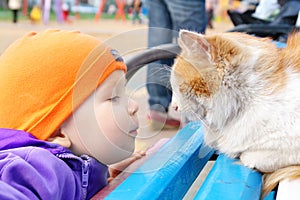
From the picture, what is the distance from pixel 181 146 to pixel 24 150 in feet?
1.33

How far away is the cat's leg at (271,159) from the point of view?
998 mm

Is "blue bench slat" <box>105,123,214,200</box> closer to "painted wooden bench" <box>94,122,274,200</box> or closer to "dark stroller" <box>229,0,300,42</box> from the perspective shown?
"painted wooden bench" <box>94,122,274,200</box>

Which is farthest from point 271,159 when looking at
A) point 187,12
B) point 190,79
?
point 187,12

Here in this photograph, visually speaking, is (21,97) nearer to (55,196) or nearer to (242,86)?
(55,196)

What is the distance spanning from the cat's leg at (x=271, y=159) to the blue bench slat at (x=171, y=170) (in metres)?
0.14

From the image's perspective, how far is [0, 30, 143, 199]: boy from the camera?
1.03 meters

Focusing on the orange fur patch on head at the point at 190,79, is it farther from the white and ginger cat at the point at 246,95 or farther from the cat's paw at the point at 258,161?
the cat's paw at the point at 258,161

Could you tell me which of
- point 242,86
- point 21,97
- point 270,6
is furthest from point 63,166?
point 270,6

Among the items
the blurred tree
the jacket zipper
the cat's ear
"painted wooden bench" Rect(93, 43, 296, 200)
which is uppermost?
the cat's ear

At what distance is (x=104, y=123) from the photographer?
1062 millimetres

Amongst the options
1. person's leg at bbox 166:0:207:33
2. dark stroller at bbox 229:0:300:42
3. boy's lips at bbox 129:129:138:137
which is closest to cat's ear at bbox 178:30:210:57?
boy's lips at bbox 129:129:138:137

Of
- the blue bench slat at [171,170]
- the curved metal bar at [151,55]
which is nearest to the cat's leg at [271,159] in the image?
the blue bench slat at [171,170]

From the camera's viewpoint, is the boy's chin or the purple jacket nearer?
the purple jacket

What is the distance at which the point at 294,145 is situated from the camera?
38.9 inches
